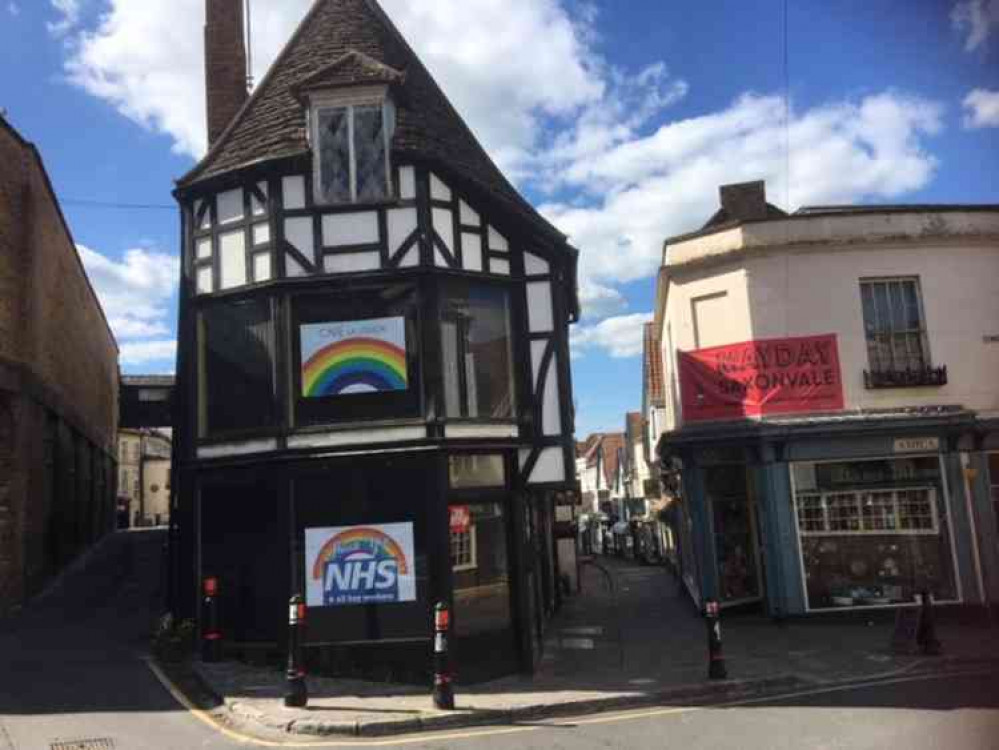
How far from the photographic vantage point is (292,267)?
12.4 metres

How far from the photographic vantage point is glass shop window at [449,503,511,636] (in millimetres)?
11578

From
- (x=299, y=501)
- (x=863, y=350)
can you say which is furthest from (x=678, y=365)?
(x=299, y=501)

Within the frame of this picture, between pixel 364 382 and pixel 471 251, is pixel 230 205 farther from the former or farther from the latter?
pixel 471 251

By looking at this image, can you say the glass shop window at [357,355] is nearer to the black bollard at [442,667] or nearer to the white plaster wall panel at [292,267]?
the white plaster wall panel at [292,267]

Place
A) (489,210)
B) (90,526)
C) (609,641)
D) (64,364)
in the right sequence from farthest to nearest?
(90,526), (64,364), (609,641), (489,210)

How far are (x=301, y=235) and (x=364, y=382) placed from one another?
2.41m

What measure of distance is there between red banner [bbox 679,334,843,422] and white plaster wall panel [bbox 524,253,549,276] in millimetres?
4854

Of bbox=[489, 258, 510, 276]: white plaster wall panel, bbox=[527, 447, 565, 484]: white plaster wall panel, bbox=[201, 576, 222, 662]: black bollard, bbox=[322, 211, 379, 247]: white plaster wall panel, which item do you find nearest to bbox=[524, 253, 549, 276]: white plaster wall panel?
bbox=[489, 258, 510, 276]: white plaster wall panel

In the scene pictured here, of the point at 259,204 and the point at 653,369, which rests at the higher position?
the point at 259,204

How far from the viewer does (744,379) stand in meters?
16.0

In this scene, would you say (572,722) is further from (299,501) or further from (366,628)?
(299,501)

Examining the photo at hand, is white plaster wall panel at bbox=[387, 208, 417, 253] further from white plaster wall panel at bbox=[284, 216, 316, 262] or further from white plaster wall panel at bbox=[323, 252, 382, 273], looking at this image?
white plaster wall panel at bbox=[284, 216, 316, 262]

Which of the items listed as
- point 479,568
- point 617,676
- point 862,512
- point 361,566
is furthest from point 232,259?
point 862,512

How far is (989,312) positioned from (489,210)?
32.8 ft
